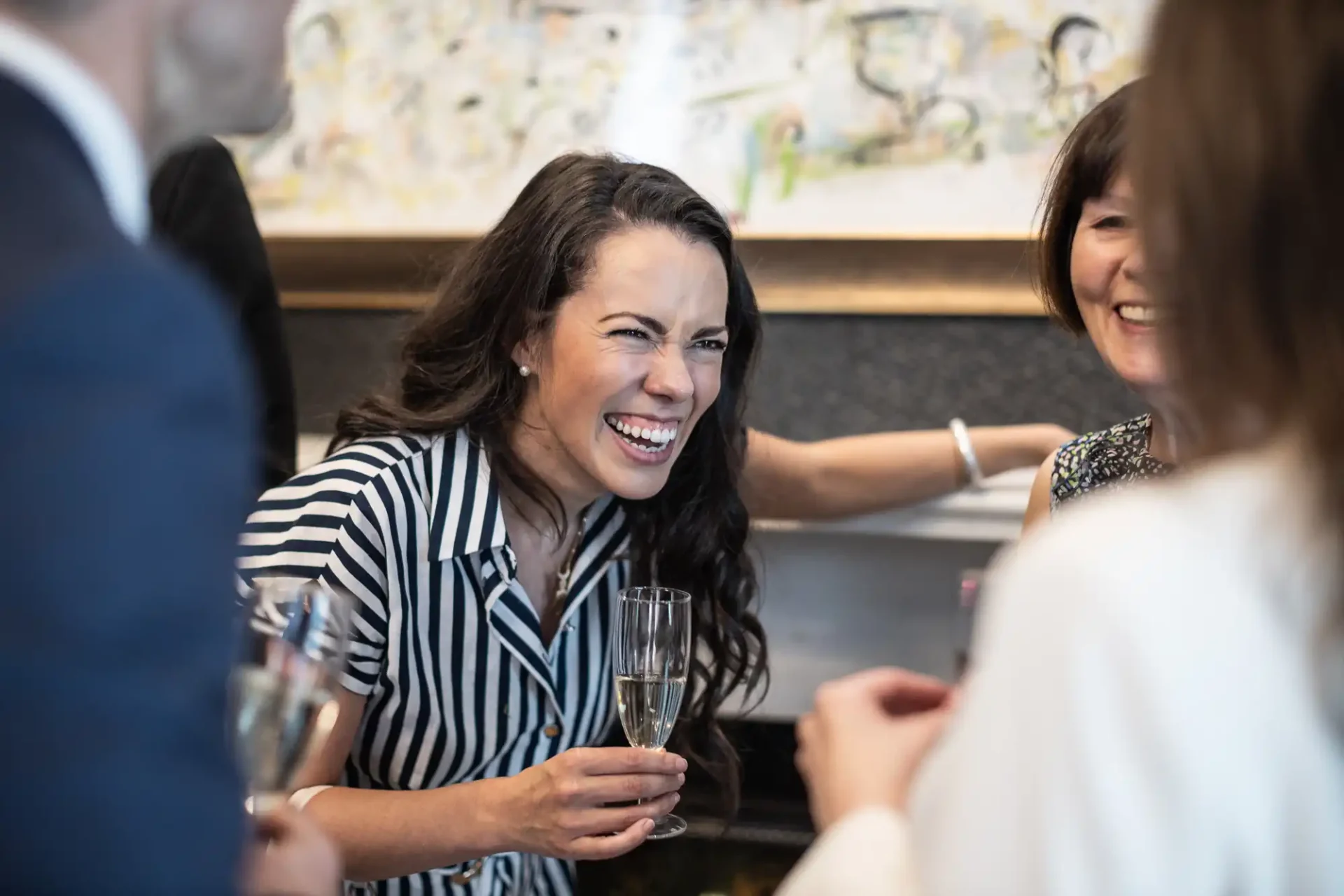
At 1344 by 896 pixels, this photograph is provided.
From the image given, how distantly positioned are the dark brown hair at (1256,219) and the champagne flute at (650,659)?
2.73 feet

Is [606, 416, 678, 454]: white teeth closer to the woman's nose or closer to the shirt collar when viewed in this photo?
the woman's nose

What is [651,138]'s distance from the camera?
225cm

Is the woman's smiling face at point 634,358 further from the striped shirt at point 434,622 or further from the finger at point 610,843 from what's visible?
the finger at point 610,843

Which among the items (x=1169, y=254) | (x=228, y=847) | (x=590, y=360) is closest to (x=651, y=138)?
(x=590, y=360)

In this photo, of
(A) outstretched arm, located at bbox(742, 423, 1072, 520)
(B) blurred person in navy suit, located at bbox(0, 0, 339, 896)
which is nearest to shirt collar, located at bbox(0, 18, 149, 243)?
(B) blurred person in navy suit, located at bbox(0, 0, 339, 896)

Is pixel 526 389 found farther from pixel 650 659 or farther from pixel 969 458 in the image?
pixel 969 458

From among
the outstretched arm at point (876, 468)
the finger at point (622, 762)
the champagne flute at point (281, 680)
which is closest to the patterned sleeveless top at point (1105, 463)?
the outstretched arm at point (876, 468)

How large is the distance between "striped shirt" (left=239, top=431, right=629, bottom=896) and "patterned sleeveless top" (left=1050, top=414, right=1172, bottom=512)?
63 centimetres

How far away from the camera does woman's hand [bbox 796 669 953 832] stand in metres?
0.78

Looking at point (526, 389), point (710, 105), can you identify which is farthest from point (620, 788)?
point (710, 105)

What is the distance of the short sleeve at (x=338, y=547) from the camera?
152 cm

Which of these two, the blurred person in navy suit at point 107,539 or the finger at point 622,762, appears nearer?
the blurred person in navy suit at point 107,539

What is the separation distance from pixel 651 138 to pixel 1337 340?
68.6 inches

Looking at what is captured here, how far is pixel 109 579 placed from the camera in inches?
20.9
